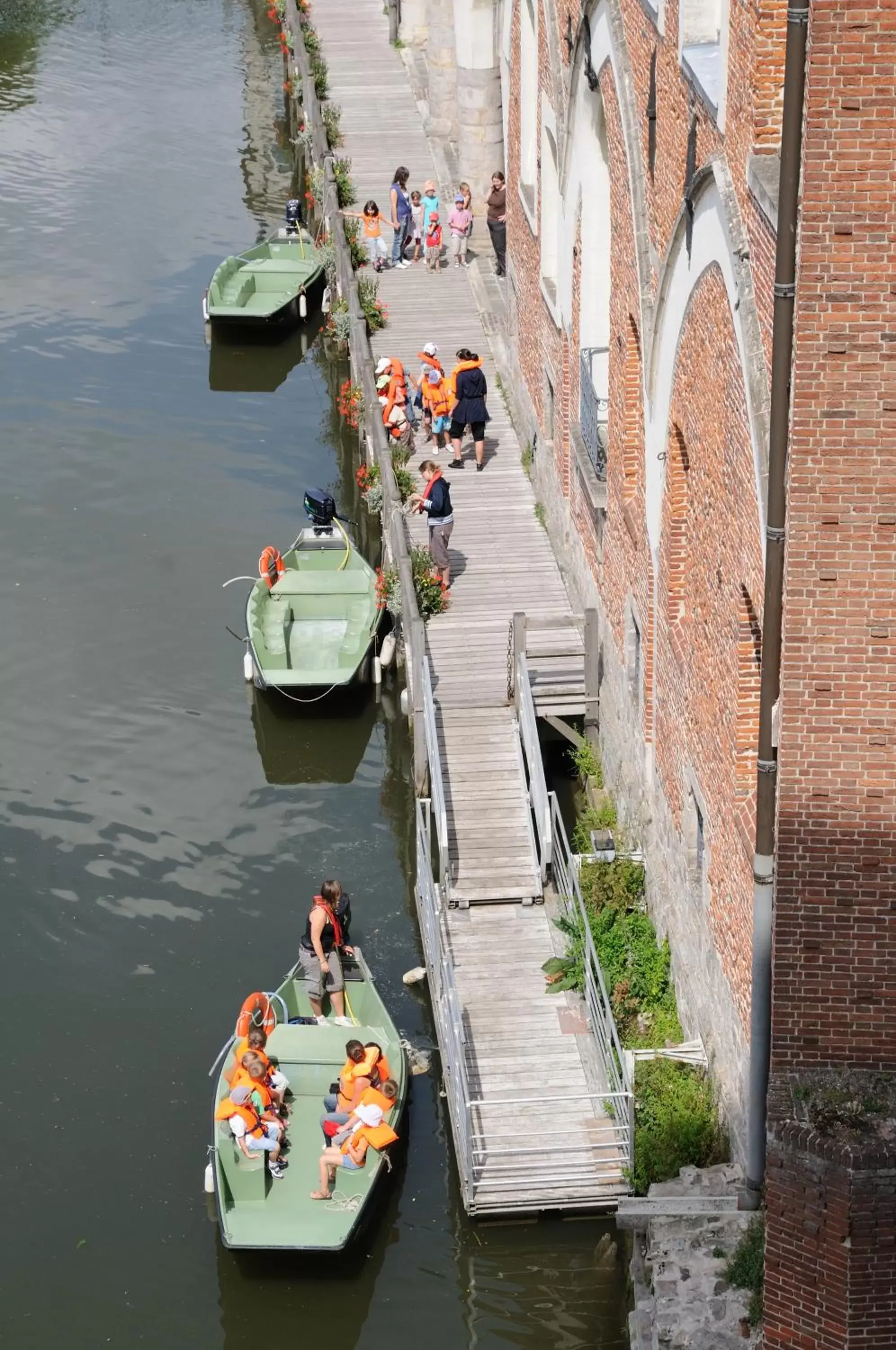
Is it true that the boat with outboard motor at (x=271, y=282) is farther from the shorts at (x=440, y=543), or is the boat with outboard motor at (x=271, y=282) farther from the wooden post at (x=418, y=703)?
the wooden post at (x=418, y=703)

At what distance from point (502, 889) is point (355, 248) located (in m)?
20.1

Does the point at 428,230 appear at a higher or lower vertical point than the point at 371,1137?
higher

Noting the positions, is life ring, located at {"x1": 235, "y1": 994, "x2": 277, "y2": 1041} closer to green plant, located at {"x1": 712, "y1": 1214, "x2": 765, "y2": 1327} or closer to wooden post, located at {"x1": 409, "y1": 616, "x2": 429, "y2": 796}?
wooden post, located at {"x1": 409, "y1": 616, "x2": 429, "y2": 796}

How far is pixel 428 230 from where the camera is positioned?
127 feet

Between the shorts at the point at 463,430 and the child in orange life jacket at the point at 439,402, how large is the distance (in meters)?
0.31

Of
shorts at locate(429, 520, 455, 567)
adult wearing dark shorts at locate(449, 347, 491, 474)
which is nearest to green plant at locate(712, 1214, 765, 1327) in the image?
shorts at locate(429, 520, 455, 567)

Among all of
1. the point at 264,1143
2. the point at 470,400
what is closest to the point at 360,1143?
the point at 264,1143

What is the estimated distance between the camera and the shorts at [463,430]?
30609 millimetres

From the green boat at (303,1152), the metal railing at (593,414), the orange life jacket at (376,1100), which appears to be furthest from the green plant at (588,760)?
the orange life jacket at (376,1100)

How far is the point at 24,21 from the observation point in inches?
2478

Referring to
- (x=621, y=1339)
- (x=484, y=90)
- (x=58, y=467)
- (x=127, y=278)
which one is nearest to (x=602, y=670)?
(x=621, y=1339)

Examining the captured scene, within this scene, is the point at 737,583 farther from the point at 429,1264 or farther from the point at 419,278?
the point at 419,278

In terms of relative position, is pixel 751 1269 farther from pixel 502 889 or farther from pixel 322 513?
pixel 322 513

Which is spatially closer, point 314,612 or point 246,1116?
point 246,1116
